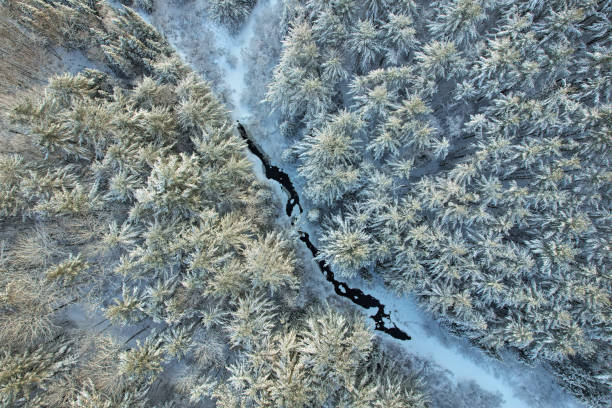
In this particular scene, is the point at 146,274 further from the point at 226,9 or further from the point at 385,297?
the point at 226,9

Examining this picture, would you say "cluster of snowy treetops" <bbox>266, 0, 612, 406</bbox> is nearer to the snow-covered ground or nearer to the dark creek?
the snow-covered ground

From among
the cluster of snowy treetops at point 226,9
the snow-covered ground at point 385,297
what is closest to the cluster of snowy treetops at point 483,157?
the snow-covered ground at point 385,297

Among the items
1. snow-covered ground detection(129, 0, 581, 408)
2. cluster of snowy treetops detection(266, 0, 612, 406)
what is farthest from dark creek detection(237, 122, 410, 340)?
cluster of snowy treetops detection(266, 0, 612, 406)

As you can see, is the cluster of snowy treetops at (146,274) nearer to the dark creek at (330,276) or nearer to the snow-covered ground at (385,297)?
the dark creek at (330,276)

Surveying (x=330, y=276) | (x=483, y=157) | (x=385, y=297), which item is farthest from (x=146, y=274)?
Result: (x=483, y=157)

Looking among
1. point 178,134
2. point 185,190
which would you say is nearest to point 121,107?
point 178,134
